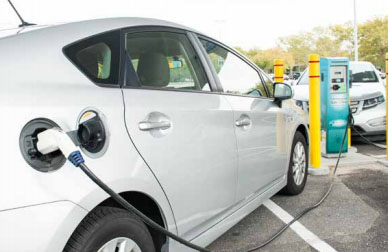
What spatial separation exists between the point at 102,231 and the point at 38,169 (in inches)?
16.3

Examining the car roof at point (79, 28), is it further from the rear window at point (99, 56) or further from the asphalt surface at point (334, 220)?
the asphalt surface at point (334, 220)

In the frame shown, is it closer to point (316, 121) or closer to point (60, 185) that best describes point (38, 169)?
point (60, 185)

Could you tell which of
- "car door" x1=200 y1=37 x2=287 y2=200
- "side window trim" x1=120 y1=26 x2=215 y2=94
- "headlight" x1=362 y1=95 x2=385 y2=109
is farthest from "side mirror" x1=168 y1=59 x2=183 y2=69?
"headlight" x1=362 y1=95 x2=385 y2=109

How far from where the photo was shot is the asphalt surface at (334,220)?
3246 mm

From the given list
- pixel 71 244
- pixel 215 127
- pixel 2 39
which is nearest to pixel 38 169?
pixel 71 244

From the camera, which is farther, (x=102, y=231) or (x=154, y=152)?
(x=154, y=152)

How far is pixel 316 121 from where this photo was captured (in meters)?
5.52

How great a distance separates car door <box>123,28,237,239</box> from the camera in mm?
2098

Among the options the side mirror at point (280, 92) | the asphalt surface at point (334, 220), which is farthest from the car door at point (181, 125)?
the side mirror at point (280, 92)

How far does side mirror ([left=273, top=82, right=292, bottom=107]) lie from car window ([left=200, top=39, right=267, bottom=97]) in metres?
0.13

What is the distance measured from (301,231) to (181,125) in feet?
5.89

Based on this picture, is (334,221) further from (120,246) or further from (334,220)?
(120,246)

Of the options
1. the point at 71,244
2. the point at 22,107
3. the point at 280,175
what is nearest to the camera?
the point at 22,107

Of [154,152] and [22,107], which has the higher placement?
[22,107]
